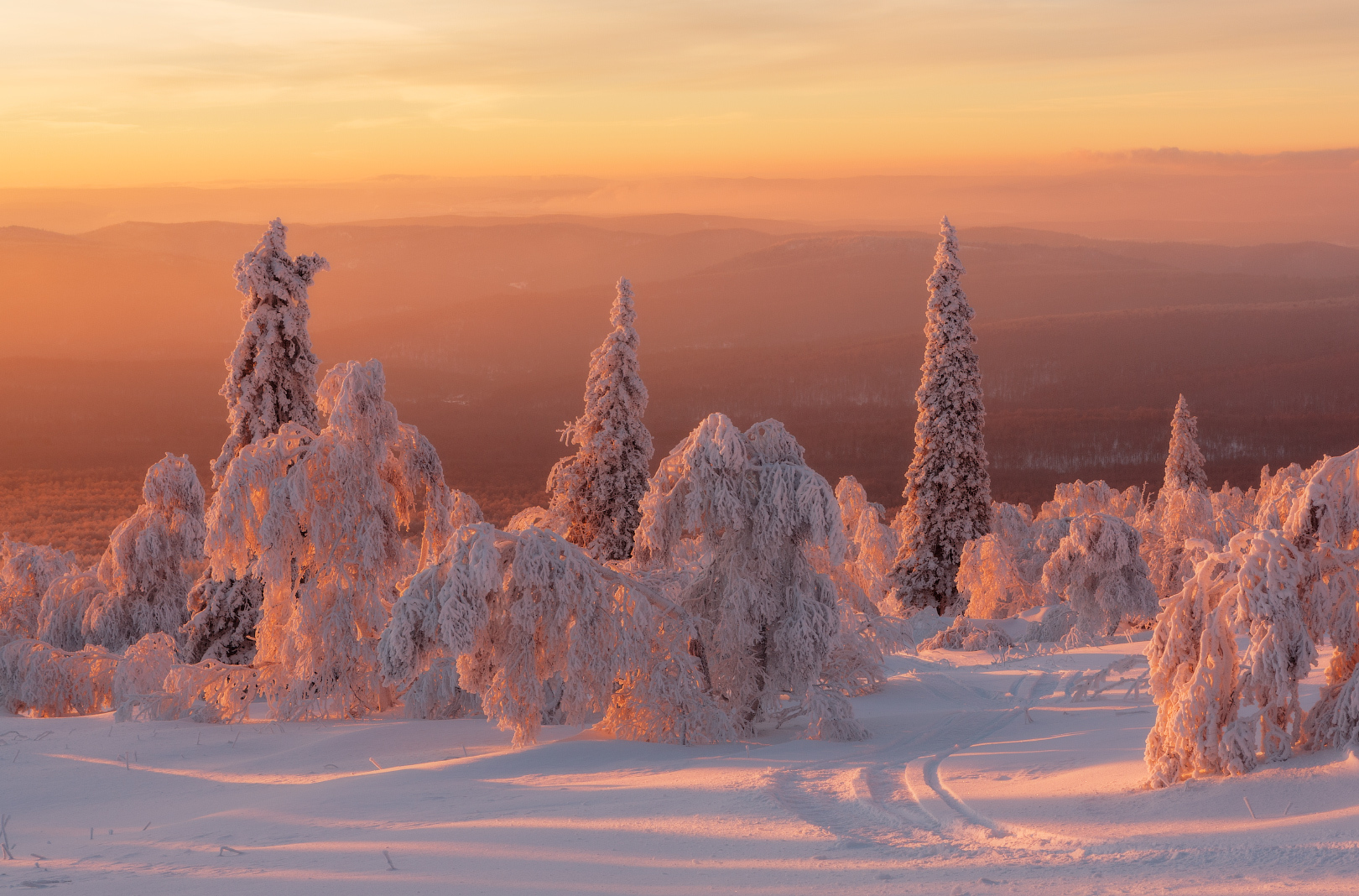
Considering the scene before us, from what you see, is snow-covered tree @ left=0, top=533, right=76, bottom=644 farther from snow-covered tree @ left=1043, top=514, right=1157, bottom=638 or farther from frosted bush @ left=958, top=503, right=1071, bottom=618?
frosted bush @ left=958, top=503, right=1071, bottom=618

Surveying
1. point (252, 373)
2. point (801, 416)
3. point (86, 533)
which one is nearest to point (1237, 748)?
point (252, 373)

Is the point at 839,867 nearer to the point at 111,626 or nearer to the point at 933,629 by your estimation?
the point at 111,626

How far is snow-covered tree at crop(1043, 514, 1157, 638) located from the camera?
29.5 meters

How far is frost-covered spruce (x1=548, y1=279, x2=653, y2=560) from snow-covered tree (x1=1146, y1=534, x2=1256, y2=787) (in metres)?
18.1

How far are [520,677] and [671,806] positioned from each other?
3.62 metres

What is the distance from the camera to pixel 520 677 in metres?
13.1

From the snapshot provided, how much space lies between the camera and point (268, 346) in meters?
22.9

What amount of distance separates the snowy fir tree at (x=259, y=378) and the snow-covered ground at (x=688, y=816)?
8452 millimetres

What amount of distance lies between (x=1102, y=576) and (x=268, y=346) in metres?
21.8

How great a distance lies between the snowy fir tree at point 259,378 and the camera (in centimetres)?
2284

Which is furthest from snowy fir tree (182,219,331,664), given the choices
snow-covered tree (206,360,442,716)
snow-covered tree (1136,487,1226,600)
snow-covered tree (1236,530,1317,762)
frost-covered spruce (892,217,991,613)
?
snow-covered tree (1136,487,1226,600)

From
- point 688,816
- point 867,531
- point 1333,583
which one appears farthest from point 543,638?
point 867,531

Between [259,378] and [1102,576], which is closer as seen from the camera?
[259,378]

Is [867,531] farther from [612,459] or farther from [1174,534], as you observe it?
[612,459]
